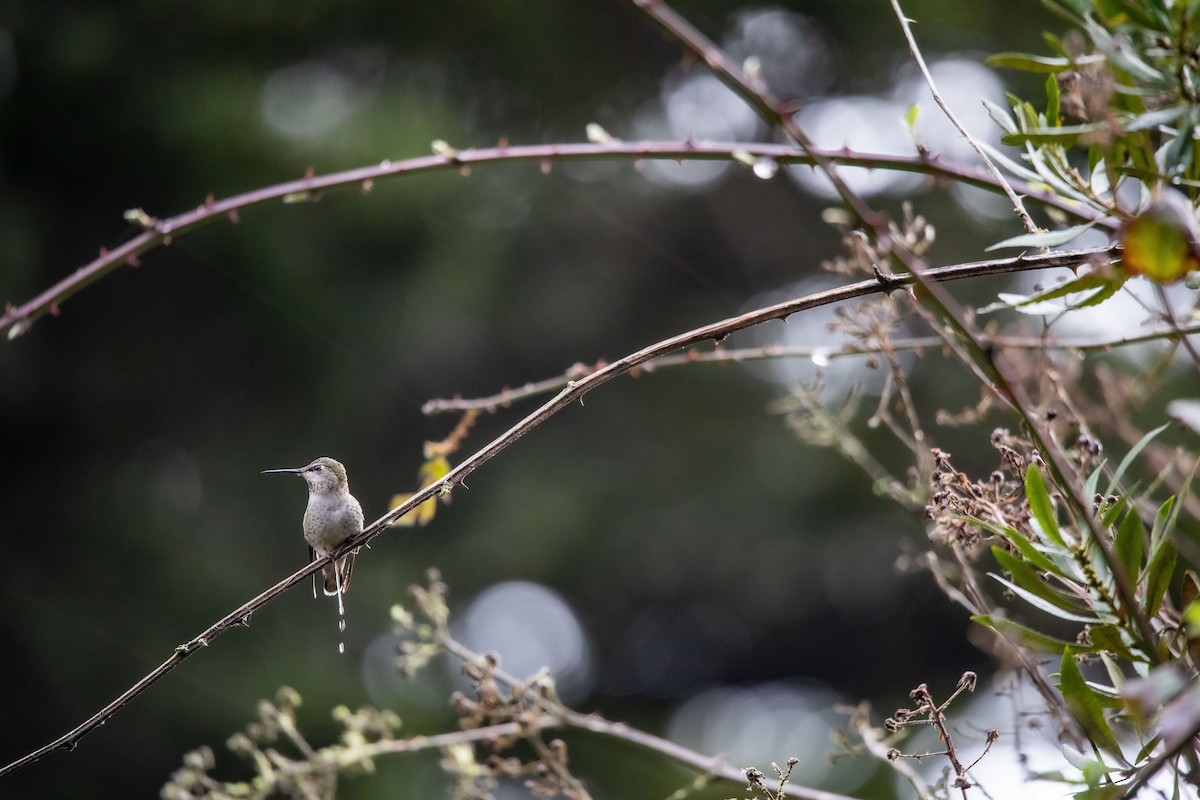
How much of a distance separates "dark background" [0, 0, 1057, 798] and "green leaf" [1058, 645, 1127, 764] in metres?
5.68

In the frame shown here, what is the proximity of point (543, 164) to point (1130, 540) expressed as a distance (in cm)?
74

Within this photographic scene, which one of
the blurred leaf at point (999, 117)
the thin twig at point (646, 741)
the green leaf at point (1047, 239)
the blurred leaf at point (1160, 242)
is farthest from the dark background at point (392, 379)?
the blurred leaf at point (1160, 242)

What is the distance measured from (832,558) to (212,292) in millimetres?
4954

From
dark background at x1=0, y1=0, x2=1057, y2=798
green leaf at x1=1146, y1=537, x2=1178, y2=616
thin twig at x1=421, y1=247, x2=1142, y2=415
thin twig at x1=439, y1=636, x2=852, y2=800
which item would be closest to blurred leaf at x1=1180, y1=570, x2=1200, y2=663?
green leaf at x1=1146, y1=537, x2=1178, y2=616

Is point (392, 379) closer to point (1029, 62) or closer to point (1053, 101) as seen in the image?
point (1053, 101)

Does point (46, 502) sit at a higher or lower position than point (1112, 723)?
higher

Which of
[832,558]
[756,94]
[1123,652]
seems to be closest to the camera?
[756,94]

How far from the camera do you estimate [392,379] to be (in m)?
7.51

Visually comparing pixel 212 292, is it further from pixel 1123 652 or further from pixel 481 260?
pixel 1123 652

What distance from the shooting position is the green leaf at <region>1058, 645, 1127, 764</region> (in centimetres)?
94

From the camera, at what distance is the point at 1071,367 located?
1716 mm

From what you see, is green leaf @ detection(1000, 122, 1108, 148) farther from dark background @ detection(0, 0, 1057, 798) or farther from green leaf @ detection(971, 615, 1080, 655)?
dark background @ detection(0, 0, 1057, 798)

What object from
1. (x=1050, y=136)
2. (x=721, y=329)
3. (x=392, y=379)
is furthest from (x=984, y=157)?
(x=392, y=379)

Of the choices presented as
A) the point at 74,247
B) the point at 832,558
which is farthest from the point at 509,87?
the point at 832,558
